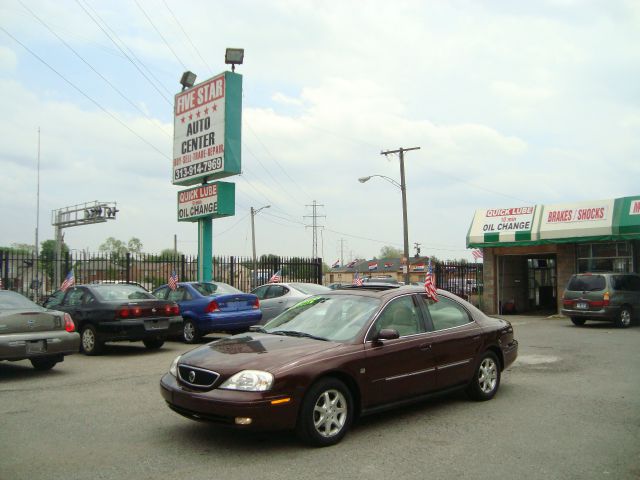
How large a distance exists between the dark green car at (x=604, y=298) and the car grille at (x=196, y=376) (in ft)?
53.3

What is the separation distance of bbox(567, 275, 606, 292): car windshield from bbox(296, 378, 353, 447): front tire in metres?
15.6

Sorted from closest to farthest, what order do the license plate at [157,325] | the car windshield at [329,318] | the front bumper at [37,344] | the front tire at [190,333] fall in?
1. the car windshield at [329,318]
2. the front bumper at [37,344]
3. the license plate at [157,325]
4. the front tire at [190,333]

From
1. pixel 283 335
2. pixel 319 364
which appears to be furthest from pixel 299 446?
pixel 283 335

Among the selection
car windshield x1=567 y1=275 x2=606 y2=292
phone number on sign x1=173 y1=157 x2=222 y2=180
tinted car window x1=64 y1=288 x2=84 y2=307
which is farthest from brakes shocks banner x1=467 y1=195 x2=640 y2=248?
tinted car window x1=64 y1=288 x2=84 y2=307

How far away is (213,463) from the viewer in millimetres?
4973

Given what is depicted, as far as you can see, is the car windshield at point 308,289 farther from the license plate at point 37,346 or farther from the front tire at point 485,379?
the front tire at point 485,379

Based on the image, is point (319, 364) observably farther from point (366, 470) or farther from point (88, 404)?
point (88, 404)

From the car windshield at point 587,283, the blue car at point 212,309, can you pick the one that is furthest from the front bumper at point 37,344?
the car windshield at point 587,283

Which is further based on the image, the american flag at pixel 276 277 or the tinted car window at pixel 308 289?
the american flag at pixel 276 277

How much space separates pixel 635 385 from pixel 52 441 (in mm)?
7592

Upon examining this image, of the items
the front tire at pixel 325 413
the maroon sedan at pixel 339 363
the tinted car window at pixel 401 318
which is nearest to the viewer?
the maroon sedan at pixel 339 363

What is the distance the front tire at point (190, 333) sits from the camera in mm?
14031

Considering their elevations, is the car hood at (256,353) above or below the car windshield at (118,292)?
below

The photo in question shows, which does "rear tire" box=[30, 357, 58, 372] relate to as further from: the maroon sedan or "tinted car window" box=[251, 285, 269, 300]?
"tinted car window" box=[251, 285, 269, 300]
